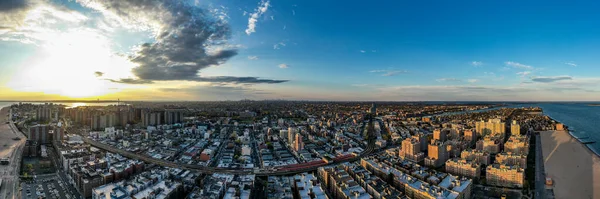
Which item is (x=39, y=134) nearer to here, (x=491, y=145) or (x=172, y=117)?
(x=172, y=117)

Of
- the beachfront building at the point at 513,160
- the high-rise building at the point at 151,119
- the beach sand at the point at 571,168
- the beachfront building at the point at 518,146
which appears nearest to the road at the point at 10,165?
the high-rise building at the point at 151,119

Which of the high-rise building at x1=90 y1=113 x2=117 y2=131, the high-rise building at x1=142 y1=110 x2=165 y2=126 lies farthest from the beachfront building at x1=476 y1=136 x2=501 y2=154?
the high-rise building at x1=90 y1=113 x2=117 y2=131

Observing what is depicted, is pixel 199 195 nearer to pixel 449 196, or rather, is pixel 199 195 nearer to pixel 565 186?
pixel 449 196

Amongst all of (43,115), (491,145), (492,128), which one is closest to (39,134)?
(43,115)

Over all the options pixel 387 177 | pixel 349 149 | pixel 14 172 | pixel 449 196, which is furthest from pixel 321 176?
pixel 14 172

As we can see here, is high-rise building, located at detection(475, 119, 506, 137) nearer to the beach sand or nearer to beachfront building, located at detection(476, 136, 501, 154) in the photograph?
the beach sand

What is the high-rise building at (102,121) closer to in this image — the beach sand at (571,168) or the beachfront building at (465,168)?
the beachfront building at (465,168)
